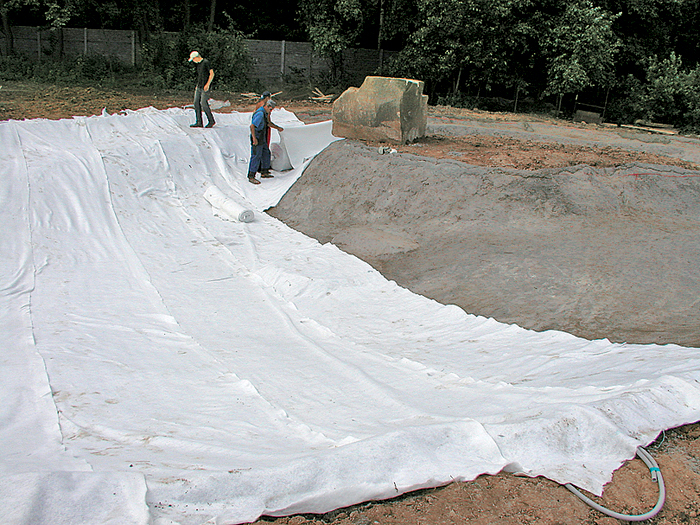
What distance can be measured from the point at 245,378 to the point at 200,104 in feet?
22.0

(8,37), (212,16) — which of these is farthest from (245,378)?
(8,37)

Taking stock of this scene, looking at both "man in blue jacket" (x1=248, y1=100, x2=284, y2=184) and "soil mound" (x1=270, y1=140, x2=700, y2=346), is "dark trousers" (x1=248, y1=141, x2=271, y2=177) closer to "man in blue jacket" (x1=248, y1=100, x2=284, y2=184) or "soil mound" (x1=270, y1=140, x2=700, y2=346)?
"man in blue jacket" (x1=248, y1=100, x2=284, y2=184)

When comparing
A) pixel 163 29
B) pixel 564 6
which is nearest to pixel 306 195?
pixel 564 6

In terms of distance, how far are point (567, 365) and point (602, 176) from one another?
359cm

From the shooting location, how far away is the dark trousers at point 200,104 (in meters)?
8.85

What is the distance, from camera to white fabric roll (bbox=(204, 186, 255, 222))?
715 cm

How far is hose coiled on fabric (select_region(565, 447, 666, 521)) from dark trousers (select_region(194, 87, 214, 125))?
8225mm

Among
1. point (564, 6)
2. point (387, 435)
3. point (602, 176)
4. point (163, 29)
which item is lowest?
point (387, 435)

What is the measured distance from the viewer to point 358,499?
81.7 inches

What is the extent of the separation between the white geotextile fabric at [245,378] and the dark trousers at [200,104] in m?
2.56

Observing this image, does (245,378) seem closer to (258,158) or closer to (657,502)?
(657,502)

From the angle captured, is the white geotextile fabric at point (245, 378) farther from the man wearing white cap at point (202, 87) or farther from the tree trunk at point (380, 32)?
the tree trunk at point (380, 32)

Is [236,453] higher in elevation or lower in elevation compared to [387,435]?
lower

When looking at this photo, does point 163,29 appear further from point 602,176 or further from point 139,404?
point 139,404
